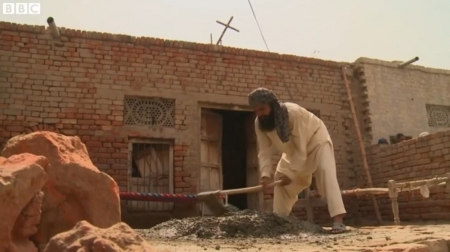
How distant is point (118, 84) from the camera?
25.1 feet

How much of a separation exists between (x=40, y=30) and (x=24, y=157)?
18.9ft

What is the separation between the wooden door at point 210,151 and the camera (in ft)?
26.7

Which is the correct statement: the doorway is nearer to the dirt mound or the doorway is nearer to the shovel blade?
the shovel blade

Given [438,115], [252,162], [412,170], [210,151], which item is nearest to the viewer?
[412,170]

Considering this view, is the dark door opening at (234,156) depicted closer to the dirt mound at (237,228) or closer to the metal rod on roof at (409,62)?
the metal rod on roof at (409,62)

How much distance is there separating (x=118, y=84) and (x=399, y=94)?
20.1 feet

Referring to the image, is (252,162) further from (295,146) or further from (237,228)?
(237,228)

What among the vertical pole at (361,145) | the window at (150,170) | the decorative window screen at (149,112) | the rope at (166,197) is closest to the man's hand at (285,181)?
the rope at (166,197)

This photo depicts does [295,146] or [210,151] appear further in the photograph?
[210,151]

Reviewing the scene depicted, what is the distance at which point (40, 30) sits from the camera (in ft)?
24.2

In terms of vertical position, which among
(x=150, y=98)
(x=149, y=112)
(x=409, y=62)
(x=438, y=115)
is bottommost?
(x=149, y=112)

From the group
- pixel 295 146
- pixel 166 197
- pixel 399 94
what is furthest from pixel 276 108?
pixel 399 94

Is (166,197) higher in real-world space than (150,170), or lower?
lower

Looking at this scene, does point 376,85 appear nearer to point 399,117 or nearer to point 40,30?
point 399,117
